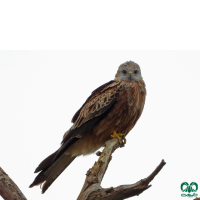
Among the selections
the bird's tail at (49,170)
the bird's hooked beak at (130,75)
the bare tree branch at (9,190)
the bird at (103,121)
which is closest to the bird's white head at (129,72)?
the bird's hooked beak at (130,75)

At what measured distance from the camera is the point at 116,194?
142 inches

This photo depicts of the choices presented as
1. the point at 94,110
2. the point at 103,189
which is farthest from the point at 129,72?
the point at 103,189

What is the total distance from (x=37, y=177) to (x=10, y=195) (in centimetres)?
114

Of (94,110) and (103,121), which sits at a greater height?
(94,110)

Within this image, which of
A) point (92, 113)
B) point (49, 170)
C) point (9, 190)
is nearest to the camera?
point (9, 190)

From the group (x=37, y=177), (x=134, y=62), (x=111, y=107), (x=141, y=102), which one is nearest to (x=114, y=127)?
(x=111, y=107)

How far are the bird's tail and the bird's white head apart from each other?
2.21 meters

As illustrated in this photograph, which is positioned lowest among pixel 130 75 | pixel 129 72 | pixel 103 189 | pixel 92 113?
pixel 103 189

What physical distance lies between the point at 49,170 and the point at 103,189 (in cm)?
172

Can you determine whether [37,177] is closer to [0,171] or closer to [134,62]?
[0,171]

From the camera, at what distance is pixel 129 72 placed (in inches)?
261

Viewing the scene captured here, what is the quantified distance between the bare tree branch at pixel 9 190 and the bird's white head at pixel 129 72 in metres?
3.33

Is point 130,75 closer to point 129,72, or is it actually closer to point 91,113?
point 129,72

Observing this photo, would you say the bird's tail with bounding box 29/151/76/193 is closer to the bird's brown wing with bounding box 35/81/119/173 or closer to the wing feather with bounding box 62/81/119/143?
the bird's brown wing with bounding box 35/81/119/173
